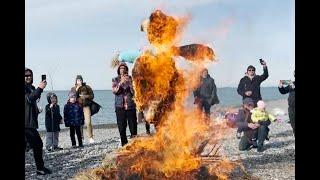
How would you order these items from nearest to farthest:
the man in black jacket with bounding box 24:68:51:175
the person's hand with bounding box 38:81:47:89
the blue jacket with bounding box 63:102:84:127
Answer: the person's hand with bounding box 38:81:47:89 < the man in black jacket with bounding box 24:68:51:175 < the blue jacket with bounding box 63:102:84:127

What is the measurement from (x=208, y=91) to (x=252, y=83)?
42.0 inches

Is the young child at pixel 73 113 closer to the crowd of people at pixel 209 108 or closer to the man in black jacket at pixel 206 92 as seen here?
the crowd of people at pixel 209 108

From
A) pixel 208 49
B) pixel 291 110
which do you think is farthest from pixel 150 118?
pixel 291 110

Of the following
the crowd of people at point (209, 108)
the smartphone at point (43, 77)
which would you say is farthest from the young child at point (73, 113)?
the smartphone at point (43, 77)

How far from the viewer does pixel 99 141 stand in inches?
596

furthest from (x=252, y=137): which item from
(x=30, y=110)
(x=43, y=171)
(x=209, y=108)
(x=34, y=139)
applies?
(x=30, y=110)

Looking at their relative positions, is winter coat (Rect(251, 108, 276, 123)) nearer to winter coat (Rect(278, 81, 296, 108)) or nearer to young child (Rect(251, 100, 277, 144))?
young child (Rect(251, 100, 277, 144))

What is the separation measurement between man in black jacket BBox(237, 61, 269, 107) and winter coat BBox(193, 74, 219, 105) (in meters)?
0.60

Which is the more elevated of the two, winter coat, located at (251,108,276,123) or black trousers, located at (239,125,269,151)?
→ winter coat, located at (251,108,276,123)

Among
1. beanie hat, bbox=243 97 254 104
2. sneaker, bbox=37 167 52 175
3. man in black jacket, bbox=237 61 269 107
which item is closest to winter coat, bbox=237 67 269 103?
man in black jacket, bbox=237 61 269 107

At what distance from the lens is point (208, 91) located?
12.9m

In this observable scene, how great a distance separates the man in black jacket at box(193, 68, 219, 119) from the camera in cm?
1261

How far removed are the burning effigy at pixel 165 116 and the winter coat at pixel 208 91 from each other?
4.53 metres
